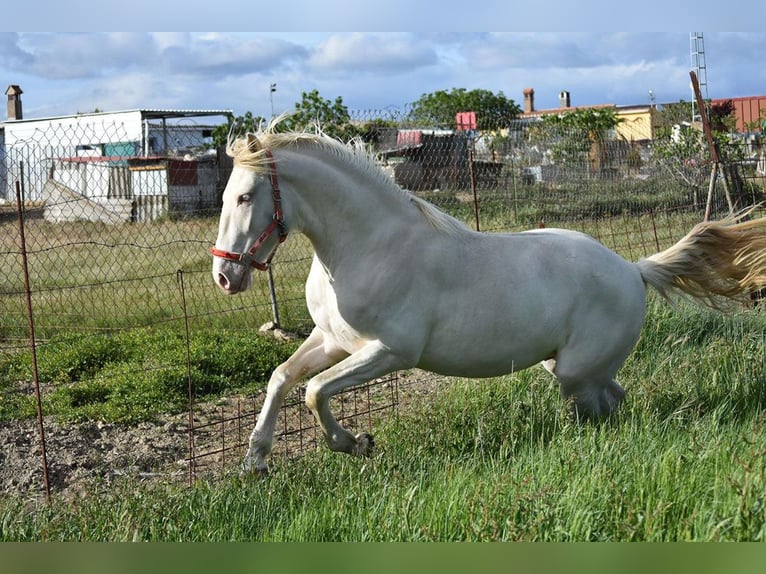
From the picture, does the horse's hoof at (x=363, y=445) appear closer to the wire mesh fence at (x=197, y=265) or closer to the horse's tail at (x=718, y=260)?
the wire mesh fence at (x=197, y=265)

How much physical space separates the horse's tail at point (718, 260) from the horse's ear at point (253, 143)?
270 cm

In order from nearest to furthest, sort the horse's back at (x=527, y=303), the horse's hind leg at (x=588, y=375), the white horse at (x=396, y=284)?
the white horse at (x=396, y=284) → the horse's back at (x=527, y=303) → the horse's hind leg at (x=588, y=375)

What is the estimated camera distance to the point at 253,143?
485 cm

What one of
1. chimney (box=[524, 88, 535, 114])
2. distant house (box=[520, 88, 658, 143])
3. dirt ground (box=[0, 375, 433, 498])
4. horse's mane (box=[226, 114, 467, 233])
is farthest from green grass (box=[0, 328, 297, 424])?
chimney (box=[524, 88, 535, 114])

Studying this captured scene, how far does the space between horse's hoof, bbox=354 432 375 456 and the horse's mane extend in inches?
51.2

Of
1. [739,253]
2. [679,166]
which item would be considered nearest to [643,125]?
[679,166]

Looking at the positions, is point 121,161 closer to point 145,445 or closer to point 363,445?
point 145,445

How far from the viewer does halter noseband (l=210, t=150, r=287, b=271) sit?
15.6 ft

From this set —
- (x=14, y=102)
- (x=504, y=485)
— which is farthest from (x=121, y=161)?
(x=14, y=102)

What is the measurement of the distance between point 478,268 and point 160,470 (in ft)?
8.18

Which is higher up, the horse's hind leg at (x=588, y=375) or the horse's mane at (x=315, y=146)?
the horse's mane at (x=315, y=146)

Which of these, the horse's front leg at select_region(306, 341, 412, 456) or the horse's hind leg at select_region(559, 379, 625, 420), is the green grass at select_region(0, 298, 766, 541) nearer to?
the horse's hind leg at select_region(559, 379, 625, 420)

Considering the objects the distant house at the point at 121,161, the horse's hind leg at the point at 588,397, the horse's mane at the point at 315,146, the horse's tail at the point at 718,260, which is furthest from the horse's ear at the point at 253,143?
the distant house at the point at 121,161

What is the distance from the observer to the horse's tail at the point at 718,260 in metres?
5.98
